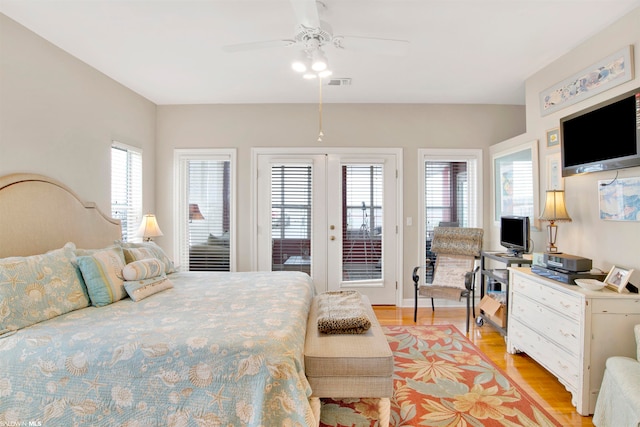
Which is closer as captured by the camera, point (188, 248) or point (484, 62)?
point (484, 62)

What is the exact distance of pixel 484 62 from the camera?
9.48ft

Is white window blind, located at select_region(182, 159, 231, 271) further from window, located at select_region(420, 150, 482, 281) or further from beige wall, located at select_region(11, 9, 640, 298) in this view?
window, located at select_region(420, 150, 482, 281)

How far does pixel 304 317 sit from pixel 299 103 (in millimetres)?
2956

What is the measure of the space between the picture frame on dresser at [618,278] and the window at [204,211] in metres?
3.78

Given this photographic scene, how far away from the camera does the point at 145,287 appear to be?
2.29 metres

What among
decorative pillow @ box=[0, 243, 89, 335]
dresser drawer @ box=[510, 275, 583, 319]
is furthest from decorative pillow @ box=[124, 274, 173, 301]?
dresser drawer @ box=[510, 275, 583, 319]

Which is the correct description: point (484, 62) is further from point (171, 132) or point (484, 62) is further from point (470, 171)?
point (171, 132)

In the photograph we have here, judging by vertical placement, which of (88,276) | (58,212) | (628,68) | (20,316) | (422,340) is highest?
(628,68)

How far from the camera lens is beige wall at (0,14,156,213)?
2227 millimetres

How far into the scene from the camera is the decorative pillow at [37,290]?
5.45 feet

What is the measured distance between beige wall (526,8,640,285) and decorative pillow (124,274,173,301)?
11.4 feet

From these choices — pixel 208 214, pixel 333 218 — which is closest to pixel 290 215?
pixel 333 218

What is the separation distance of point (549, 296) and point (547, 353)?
1.43 feet

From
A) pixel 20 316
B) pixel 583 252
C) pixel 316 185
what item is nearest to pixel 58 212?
pixel 20 316
